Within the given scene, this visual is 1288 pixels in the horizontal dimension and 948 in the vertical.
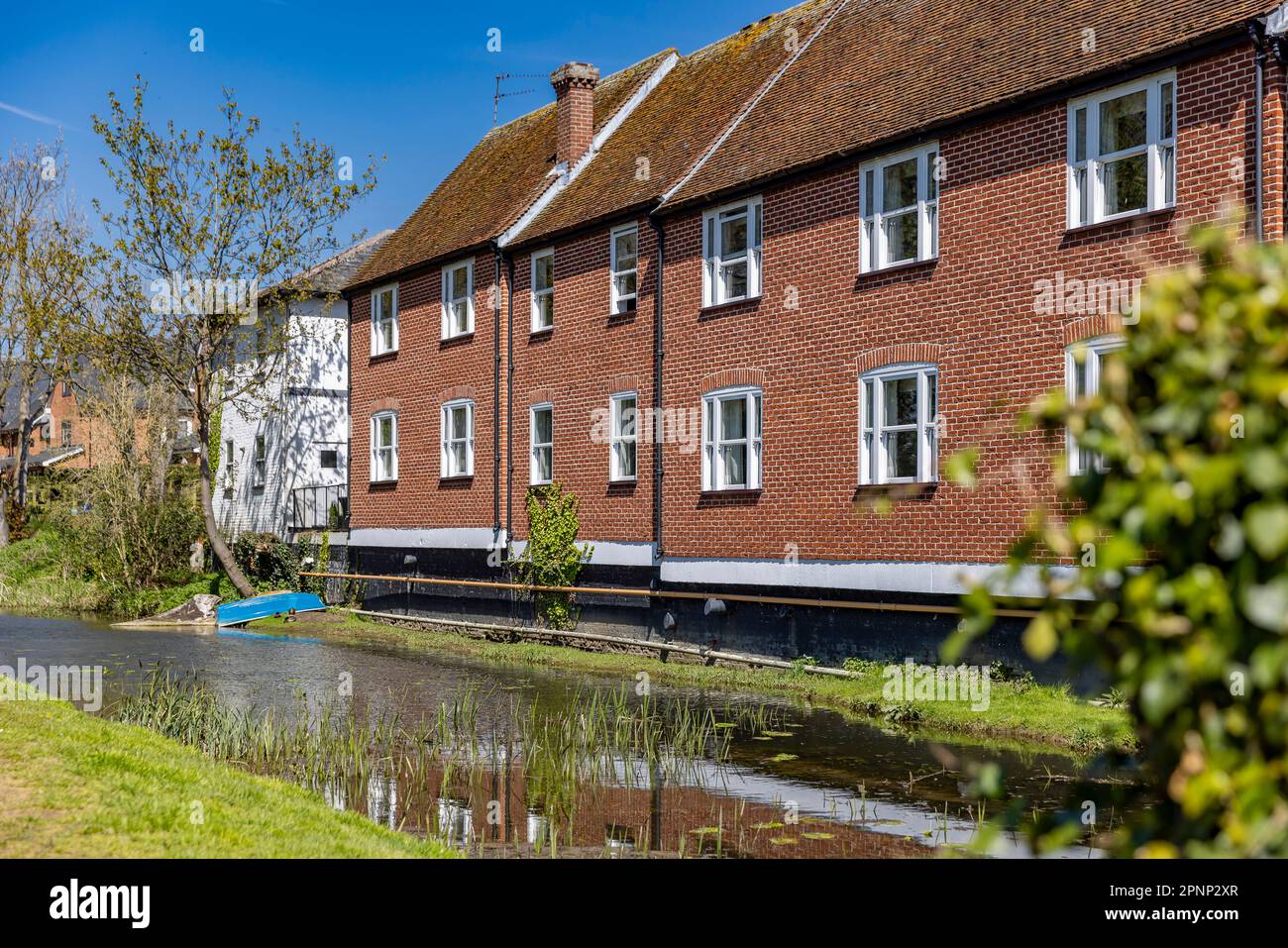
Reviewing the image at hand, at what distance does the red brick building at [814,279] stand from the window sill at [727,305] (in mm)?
74

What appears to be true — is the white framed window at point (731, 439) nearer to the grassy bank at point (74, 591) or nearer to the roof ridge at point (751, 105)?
the roof ridge at point (751, 105)

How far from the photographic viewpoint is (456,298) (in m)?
31.0

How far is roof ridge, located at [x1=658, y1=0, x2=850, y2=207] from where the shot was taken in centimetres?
2440

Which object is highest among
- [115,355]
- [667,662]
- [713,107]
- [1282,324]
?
[713,107]

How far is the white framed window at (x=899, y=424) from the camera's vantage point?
18.9 metres

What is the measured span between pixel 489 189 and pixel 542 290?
6.04m

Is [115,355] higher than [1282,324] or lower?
higher

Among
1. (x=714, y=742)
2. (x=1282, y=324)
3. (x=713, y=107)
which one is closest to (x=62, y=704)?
(x=714, y=742)

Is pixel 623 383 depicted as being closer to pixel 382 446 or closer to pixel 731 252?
pixel 731 252

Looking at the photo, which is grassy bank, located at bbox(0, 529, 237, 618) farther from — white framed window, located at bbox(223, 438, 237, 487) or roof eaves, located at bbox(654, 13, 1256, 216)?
roof eaves, located at bbox(654, 13, 1256, 216)

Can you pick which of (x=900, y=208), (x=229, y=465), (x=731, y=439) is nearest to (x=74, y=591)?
(x=229, y=465)
